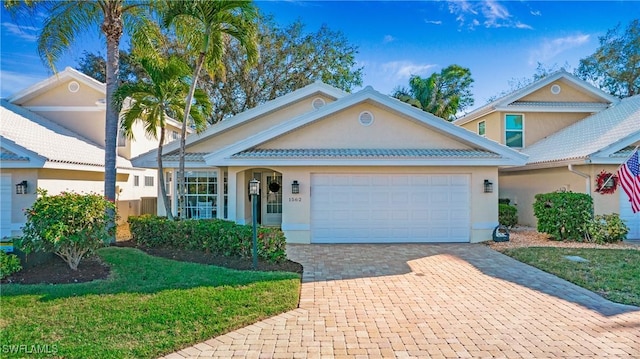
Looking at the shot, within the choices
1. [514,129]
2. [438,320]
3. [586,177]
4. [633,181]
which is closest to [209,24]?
[438,320]

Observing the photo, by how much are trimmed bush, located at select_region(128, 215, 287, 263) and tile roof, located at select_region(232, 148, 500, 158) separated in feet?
9.80

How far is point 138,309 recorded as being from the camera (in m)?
5.91

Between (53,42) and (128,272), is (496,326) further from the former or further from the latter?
(53,42)

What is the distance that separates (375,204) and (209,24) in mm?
7637

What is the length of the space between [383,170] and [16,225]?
13.1 m

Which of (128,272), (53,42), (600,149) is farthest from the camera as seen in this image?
(600,149)

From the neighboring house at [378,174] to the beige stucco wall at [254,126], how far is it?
2.62 metres

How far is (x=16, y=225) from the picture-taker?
12.9 m

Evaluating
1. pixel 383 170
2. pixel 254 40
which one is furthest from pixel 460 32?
pixel 254 40

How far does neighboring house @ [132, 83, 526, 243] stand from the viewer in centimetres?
1223

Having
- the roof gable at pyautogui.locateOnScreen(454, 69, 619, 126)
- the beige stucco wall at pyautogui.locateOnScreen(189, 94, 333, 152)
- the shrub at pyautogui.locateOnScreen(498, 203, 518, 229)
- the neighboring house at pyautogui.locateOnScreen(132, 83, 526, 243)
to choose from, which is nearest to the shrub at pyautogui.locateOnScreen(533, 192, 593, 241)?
the neighboring house at pyautogui.locateOnScreen(132, 83, 526, 243)

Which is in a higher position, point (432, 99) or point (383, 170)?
point (432, 99)

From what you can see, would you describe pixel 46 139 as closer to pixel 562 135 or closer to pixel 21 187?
pixel 21 187

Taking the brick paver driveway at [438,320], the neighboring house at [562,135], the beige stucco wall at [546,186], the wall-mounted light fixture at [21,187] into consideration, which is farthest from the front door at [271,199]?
the beige stucco wall at [546,186]
